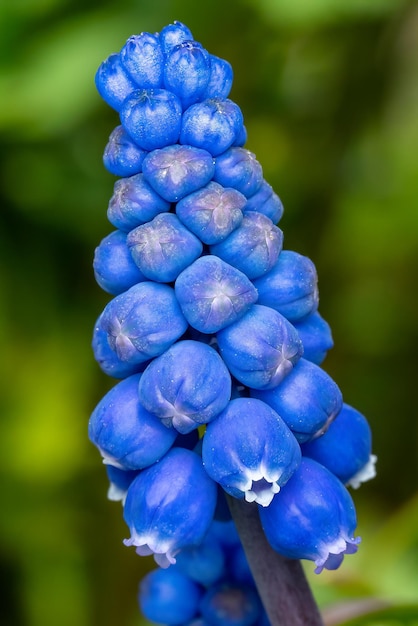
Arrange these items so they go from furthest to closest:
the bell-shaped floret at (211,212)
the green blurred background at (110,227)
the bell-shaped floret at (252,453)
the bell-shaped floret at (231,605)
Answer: the green blurred background at (110,227), the bell-shaped floret at (231,605), the bell-shaped floret at (211,212), the bell-shaped floret at (252,453)

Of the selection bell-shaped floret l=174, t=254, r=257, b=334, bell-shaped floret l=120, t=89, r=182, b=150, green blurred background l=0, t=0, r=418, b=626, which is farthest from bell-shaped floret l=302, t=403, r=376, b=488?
green blurred background l=0, t=0, r=418, b=626

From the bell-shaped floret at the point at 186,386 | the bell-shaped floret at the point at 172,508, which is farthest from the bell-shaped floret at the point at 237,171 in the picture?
the bell-shaped floret at the point at 172,508

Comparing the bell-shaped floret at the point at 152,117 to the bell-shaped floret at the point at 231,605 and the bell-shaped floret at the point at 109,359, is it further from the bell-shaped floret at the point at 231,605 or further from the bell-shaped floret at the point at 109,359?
the bell-shaped floret at the point at 231,605

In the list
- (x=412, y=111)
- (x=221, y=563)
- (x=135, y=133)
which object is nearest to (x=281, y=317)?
(x=135, y=133)

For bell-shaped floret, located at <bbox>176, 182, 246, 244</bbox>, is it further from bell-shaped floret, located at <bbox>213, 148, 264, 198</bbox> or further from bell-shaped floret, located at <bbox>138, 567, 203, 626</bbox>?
bell-shaped floret, located at <bbox>138, 567, 203, 626</bbox>

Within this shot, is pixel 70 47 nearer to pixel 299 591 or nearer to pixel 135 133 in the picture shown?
pixel 135 133

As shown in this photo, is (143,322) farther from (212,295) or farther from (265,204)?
(265,204)

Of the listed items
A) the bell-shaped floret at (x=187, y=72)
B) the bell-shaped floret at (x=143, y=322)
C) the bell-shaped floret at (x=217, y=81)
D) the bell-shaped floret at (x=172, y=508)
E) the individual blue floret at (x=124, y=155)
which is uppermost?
the bell-shaped floret at (x=187, y=72)
